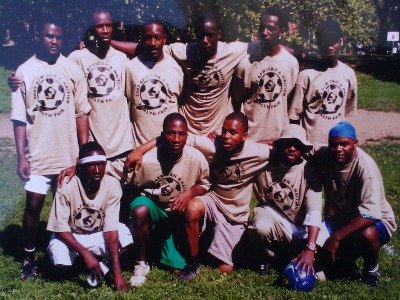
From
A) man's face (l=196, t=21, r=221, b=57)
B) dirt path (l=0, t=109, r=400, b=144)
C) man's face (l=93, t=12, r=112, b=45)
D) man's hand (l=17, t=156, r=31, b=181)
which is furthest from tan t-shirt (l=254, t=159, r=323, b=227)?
dirt path (l=0, t=109, r=400, b=144)

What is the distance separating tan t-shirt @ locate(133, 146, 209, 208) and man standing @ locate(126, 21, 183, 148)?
34cm

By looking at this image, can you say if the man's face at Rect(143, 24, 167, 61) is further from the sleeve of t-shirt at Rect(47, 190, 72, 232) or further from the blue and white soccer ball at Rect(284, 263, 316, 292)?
the blue and white soccer ball at Rect(284, 263, 316, 292)

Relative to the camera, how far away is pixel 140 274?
5.33 m

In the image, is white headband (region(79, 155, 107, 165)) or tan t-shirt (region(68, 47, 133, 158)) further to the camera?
tan t-shirt (region(68, 47, 133, 158))

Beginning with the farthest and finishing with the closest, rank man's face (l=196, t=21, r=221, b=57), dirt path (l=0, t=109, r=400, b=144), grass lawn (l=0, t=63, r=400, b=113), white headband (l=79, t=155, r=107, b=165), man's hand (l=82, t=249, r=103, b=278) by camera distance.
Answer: grass lawn (l=0, t=63, r=400, b=113)
dirt path (l=0, t=109, r=400, b=144)
man's face (l=196, t=21, r=221, b=57)
white headband (l=79, t=155, r=107, b=165)
man's hand (l=82, t=249, r=103, b=278)

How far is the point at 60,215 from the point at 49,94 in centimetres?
118

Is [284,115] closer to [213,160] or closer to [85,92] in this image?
[213,160]

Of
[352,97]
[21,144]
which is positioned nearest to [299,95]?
[352,97]

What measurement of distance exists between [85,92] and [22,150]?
850mm

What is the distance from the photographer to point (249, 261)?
5.83m

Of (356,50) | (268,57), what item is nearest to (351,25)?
(356,50)

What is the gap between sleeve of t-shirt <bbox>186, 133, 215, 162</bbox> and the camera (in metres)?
5.58

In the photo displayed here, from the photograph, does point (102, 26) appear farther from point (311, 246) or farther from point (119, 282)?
point (311, 246)

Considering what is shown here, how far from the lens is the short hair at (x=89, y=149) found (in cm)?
505
